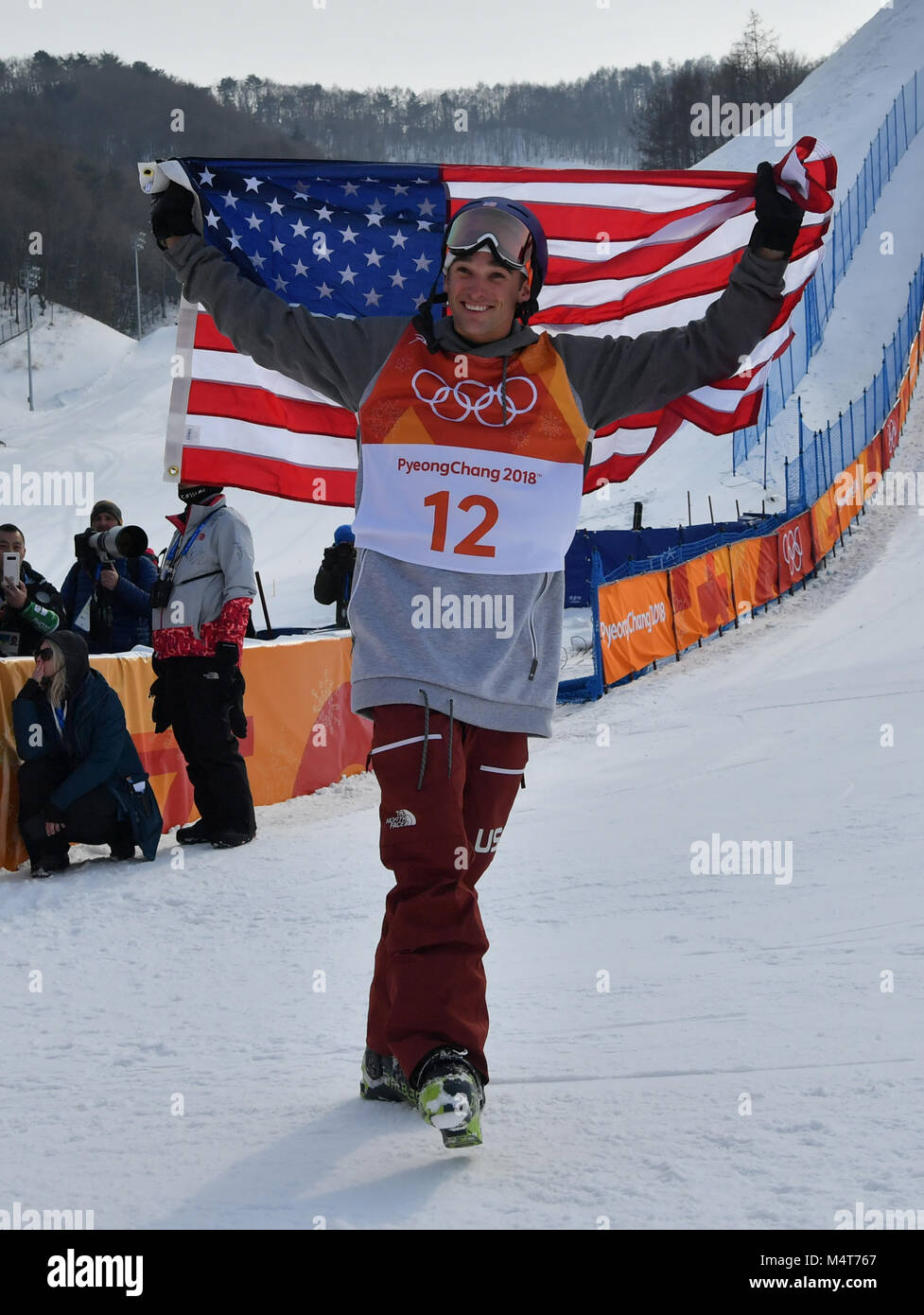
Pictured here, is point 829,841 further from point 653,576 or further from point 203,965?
point 653,576

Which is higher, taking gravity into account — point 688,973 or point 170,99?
point 170,99

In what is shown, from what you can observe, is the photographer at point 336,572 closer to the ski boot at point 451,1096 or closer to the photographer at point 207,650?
the photographer at point 207,650

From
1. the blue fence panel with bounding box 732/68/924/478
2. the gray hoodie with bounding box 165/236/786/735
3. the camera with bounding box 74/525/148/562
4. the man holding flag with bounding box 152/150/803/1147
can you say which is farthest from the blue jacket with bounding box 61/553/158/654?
the blue fence panel with bounding box 732/68/924/478

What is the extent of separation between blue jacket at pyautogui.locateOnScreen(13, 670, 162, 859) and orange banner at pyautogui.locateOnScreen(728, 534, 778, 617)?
10.5 meters

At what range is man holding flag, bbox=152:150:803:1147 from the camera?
2945 millimetres

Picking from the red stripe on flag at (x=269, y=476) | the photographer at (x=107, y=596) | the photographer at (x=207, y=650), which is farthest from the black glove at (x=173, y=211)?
the photographer at (x=107, y=596)

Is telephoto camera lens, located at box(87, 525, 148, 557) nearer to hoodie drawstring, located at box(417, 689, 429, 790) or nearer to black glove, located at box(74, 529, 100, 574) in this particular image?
black glove, located at box(74, 529, 100, 574)

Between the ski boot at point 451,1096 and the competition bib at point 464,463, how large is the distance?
1.07 metres

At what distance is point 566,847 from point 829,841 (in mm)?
1227

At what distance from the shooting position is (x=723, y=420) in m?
4.18

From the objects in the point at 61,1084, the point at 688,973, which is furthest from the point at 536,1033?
the point at 61,1084

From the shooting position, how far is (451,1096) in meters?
2.70

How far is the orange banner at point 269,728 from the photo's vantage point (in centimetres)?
642

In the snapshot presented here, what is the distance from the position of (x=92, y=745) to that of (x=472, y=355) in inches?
153
